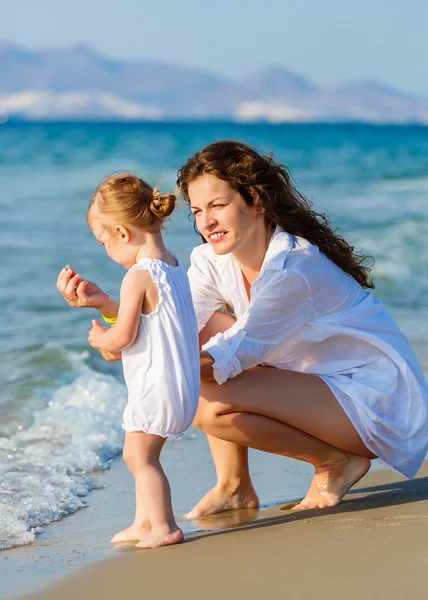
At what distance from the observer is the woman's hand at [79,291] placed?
335 centimetres

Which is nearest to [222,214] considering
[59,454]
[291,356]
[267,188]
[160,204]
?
[267,188]

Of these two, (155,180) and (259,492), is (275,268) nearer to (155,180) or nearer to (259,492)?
(259,492)

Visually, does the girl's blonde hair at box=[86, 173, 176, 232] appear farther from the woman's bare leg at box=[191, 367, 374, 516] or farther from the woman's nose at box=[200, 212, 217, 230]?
the woman's bare leg at box=[191, 367, 374, 516]

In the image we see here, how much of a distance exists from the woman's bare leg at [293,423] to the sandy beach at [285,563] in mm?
255

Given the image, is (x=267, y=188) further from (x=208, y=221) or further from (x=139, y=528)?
(x=139, y=528)

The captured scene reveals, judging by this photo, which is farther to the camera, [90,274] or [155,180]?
[155,180]

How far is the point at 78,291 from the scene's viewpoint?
3.34 meters

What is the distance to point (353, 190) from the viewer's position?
20516 mm

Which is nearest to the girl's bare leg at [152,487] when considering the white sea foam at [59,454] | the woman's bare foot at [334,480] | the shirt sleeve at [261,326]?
the shirt sleeve at [261,326]

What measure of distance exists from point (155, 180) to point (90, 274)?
13293 millimetres

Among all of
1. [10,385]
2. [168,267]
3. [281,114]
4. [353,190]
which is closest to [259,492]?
[168,267]

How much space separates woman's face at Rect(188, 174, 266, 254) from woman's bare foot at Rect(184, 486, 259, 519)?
3.03ft

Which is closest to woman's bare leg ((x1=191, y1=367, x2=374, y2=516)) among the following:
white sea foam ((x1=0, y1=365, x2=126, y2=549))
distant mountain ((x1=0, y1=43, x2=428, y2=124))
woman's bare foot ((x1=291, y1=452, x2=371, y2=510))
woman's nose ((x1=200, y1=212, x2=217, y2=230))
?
woman's bare foot ((x1=291, y1=452, x2=371, y2=510))

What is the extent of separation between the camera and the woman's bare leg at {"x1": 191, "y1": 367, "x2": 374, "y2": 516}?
11.5ft
